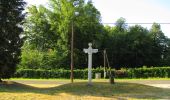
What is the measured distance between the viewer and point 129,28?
3543 inches

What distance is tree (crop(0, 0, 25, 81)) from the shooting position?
29266 mm

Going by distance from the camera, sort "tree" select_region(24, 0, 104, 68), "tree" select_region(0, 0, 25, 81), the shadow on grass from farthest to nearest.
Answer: "tree" select_region(24, 0, 104, 68) → "tree" select_region(0, 0, 25, 81) → the shadow on grass

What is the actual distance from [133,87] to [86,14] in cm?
5448

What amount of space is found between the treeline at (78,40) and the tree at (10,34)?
41216mm

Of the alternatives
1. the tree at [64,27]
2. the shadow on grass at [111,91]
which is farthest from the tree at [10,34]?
the tree at [64,27]

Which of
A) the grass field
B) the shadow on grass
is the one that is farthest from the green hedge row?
the grass field

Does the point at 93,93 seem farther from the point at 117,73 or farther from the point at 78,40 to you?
the point at 78,40

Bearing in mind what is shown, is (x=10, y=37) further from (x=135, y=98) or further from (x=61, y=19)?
(x=61, y=19)

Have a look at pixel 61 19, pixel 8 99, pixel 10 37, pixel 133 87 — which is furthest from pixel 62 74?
pixel 8 99

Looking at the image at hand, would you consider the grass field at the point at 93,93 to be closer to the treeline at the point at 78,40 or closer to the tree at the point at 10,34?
the tree at the point at 10,34

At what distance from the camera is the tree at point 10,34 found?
1152 inches

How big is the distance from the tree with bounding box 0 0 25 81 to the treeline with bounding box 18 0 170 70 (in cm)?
4122

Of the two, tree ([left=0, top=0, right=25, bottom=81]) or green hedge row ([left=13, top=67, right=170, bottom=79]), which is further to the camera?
green hedge row ([left=13, top=67, right=170, bottom=79])

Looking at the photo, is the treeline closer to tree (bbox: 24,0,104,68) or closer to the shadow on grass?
tree (bbox: 24,0,104,68)
